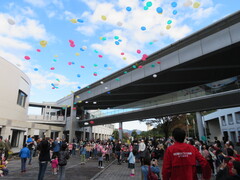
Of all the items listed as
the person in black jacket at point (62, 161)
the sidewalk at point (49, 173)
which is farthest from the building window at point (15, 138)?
the person in black jacket at point (62, 161)

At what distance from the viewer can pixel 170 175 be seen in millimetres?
2857

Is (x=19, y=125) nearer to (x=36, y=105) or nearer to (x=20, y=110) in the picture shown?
(x=20, y=110)

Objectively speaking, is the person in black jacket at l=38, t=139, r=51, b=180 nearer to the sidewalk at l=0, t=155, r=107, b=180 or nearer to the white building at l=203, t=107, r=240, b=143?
the sidewalk at l=0, t=155, r=107, b=180

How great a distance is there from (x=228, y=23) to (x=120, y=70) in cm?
1199

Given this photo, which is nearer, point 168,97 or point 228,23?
point 228,23

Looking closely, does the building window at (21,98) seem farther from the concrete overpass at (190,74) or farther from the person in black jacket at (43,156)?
the person in black jacket at (43,156)

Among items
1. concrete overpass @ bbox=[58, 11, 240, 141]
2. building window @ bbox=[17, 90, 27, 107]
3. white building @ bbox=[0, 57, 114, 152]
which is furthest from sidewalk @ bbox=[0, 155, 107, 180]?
building window @ bbox=[17, 90, 27, 107]

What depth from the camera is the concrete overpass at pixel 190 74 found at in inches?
509

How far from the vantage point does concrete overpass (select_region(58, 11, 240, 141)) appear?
1293 cm

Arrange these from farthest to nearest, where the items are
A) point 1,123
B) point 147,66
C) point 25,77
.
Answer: point 25,77 → point 147,66 → point 1,123

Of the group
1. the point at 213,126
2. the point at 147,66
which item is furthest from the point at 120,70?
the point at 213,126

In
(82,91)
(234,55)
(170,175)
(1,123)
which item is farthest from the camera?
(82,91)

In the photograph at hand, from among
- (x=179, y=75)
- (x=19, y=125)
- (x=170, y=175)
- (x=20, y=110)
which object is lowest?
(x=170, y=175)

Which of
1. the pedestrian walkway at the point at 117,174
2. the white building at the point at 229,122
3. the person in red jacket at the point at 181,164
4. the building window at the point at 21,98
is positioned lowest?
the pedestrian walkway at the point at 117,174
